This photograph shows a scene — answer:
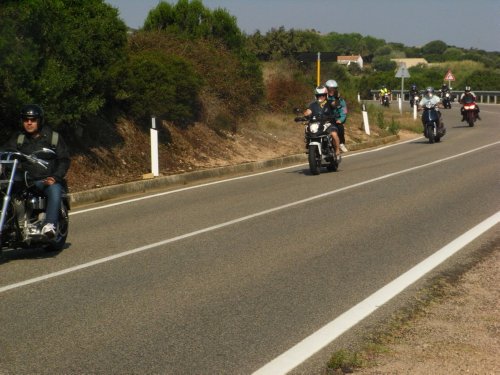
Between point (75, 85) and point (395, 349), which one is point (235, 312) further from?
point (75, 85)

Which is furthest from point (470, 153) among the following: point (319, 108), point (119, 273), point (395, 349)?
point (395, 349)

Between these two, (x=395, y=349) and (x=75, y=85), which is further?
(x=75, y=85)

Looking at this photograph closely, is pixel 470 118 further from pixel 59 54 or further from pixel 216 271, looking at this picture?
pixel 216 271

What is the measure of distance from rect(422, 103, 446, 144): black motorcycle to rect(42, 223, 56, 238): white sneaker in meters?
20.8

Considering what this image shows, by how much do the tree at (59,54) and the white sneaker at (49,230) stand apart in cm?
551

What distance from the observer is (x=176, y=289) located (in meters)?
7.61

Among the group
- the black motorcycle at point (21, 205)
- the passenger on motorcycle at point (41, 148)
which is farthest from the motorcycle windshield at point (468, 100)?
the black motorcycle at point (21, 205)

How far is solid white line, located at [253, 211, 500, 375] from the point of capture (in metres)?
5.46

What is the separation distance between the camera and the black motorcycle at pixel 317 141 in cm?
1812

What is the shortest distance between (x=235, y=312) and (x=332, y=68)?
164 feet

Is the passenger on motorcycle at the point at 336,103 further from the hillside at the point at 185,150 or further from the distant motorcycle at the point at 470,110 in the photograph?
the distant motorcycle at the point at 470,110

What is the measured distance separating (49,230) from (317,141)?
10.1m

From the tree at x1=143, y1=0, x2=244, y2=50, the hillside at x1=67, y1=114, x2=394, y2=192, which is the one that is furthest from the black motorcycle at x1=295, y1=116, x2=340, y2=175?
the tree at x1=143, y1=0, x2=244, y2=50

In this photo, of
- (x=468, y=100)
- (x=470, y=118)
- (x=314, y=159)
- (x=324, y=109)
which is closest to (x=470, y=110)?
(x=470, y=118)
